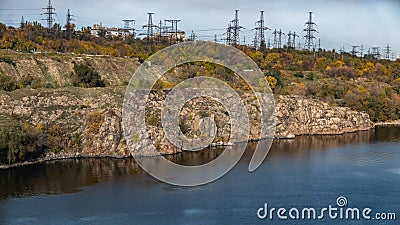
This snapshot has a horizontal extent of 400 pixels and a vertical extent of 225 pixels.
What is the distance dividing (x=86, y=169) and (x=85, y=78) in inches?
286

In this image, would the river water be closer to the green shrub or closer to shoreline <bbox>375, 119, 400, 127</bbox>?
the green shrub

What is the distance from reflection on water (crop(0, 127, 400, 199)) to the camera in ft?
48.1

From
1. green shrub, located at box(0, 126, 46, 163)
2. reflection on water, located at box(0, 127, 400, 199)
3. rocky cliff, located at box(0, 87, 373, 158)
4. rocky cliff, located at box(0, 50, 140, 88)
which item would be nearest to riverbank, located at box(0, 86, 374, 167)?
rocky cliff, located at box(0, 87, 373, 158)

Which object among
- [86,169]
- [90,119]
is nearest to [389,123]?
[90,119]

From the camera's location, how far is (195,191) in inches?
557

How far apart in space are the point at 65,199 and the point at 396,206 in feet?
25.4

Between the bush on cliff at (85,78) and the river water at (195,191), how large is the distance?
Answer: 18.8ft

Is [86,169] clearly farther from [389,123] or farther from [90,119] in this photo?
[389,123]

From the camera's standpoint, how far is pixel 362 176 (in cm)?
1574

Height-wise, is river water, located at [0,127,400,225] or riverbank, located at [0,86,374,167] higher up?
riverbank, located at [0,86,374,167]

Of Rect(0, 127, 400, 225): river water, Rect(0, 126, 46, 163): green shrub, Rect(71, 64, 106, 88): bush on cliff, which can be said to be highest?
Rect(71, 64, 106, 88): bush on cliff

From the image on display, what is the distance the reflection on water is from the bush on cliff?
223 inches

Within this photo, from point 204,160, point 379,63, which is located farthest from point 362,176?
point 379,63

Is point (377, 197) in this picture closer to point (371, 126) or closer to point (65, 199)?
point (65, 199)
